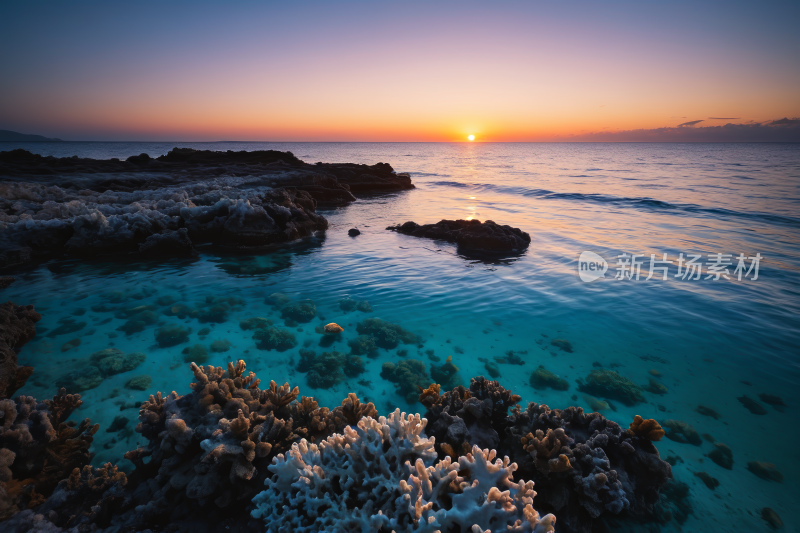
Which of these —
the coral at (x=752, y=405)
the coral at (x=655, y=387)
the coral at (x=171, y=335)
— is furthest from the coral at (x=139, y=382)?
the coral at (x=752, y=405)

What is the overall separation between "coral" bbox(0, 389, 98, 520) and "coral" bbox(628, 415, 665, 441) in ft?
23.1

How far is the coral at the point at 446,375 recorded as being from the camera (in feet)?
23.6

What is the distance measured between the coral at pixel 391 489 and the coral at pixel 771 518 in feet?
12.6

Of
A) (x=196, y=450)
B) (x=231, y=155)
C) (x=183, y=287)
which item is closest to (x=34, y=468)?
(x=196, y=450)

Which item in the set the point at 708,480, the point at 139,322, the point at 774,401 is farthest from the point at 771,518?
the point at 139,322

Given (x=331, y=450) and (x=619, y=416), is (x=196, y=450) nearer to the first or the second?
(x=331, y=450)

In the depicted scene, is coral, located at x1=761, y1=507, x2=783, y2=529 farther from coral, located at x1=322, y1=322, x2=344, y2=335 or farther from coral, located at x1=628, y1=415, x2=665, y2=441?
coral, located at x1=322, y1=322, x2=344, y2=335

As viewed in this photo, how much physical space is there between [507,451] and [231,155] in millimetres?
48772

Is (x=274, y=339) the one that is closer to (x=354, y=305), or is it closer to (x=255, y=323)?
(x=255, y=323)

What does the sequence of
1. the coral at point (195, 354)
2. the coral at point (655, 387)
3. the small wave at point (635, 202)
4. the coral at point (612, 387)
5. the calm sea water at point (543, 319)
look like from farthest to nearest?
the small wave at point (635, 202)
the coral at point (195, 354)
the coral at point (655, 387)
the coral at point (612, 387)
the calm sea water at point (543, 319)

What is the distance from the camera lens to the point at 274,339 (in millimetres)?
8547

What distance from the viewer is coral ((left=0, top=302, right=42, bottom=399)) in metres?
6.15

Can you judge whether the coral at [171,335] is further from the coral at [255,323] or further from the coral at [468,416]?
the coral at [468,416]

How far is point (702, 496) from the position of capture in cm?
471
